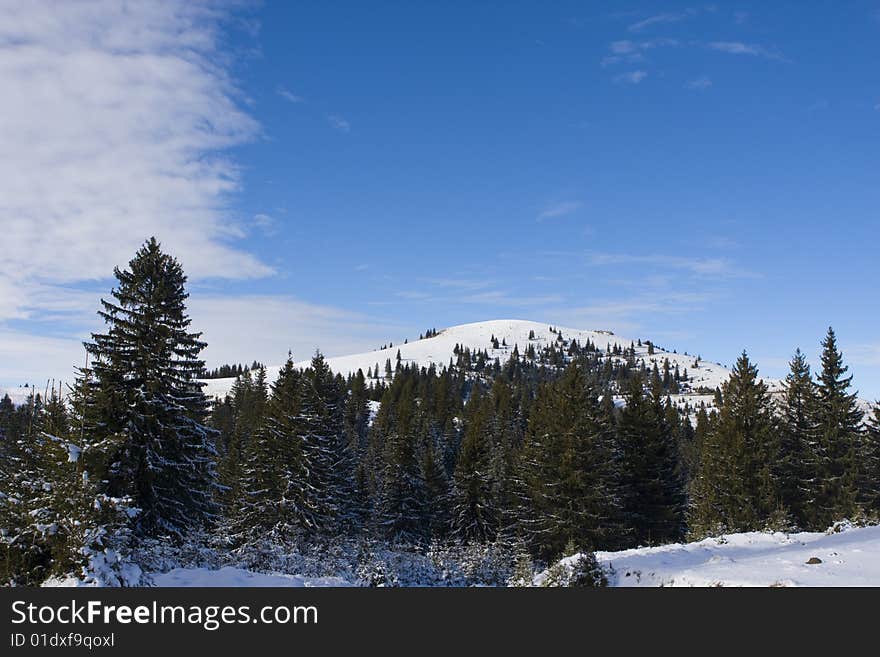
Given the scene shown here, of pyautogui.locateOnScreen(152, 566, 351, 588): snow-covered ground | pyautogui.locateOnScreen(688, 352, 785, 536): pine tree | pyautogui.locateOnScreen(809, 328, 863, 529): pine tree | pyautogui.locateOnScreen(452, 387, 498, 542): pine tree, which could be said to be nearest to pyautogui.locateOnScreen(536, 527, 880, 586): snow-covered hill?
pyautogui.locateOnScreen(152, 566, 351, 588): snow-covered ground

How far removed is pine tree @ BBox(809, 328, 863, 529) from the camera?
33.7 metres

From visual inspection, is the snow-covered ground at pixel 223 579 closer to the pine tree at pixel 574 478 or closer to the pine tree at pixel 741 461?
the pine tree at pixel 574 478

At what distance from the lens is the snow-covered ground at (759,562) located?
11539mm

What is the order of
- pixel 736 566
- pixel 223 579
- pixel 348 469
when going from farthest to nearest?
pixel 348 469, pixel 223 579, pixel 736 566

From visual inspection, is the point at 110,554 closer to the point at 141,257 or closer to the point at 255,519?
the point at 141,257

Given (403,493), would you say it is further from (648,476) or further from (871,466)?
(871,466)

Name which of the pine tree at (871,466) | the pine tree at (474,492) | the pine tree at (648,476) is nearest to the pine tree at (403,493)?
the pine tree at (474,492)

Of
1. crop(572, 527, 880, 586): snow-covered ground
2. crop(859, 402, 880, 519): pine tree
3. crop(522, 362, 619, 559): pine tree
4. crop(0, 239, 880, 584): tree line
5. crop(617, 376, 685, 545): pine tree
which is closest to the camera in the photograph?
crop(572, 527, 880, 586): snow-covered ground

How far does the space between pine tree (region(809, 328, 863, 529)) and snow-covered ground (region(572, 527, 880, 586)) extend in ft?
64.7

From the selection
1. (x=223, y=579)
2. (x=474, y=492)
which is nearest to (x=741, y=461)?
(x=474, y=492)

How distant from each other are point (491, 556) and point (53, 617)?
27.1m

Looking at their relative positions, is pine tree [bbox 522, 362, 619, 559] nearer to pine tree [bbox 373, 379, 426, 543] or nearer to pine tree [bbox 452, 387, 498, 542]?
pine tree [bbox 452, 387, 498, 542]

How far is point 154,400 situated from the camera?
843 inches

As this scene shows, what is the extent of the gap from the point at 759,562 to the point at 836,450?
2815 centimetres
